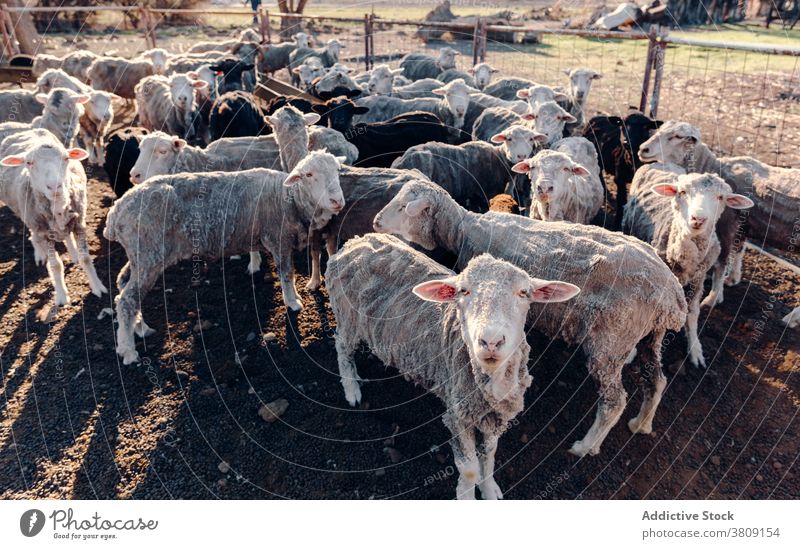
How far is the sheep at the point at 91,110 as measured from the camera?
1088cm

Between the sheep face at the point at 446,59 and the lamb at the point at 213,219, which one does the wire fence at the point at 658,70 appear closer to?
the sheep face at the point at 446,59

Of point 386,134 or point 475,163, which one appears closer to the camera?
point 475,163

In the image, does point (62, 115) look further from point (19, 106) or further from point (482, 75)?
point (482, 75)

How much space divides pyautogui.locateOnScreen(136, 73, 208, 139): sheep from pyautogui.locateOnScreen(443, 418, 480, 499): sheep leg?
932cm

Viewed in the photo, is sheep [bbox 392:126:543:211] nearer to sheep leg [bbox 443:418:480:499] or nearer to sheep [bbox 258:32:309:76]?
sheep leg [bbox 443:418:480:499]

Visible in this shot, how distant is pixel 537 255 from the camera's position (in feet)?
16.3

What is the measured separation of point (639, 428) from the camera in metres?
4.98

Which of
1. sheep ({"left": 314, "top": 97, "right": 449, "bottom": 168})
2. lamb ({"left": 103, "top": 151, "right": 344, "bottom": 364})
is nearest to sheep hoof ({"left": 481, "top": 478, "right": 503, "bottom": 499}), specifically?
lamb ({"left": 103, "top": 151, "right": 344, "bottom": 364})

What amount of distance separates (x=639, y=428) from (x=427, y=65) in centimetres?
1346

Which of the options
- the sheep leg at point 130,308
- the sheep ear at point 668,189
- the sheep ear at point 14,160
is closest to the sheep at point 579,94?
the sheep ear at point 668,189

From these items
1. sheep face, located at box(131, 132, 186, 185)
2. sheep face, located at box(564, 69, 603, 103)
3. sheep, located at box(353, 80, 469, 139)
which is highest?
sheep face, located at box(564, 69, 603, 103)

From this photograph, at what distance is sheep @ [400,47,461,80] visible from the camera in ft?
51.8

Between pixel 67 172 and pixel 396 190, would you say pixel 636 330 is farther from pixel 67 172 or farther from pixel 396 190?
pixel 67 172

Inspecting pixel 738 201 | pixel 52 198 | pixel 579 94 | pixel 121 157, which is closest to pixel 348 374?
pixel 738 201
